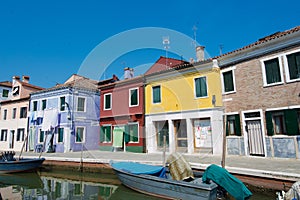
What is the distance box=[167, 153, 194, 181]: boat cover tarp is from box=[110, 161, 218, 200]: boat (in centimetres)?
Answer: 16

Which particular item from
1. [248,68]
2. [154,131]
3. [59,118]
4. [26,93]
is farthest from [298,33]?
[26,93]

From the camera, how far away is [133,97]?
672 inches

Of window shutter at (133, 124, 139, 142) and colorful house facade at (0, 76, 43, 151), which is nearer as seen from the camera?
window shutter at (133, 124, 139, 142)

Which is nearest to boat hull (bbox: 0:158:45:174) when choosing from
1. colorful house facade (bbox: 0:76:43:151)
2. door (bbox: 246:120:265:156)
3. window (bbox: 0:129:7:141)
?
colorful house facade (bbox: 0:76:43:151)

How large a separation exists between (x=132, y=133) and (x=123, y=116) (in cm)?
169

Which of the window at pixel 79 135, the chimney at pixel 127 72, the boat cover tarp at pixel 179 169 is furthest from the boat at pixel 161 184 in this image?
the chimney at pixel 127 72

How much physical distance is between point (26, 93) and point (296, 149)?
24971 mm

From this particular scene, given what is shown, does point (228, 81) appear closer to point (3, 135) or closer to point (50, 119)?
point (50, 119)

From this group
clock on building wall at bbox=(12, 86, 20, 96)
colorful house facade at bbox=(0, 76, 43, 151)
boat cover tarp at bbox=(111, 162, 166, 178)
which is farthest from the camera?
clock on building wall at bbox=(12, 86, 20, 96)

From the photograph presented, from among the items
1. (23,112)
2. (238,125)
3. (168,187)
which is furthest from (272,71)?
(23,112)

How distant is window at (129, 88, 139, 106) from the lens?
1683cm

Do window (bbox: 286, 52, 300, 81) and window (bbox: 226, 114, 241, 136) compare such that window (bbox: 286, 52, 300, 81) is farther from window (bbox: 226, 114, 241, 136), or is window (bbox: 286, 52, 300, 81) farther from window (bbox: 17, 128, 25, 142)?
window (bbox: 17, 128, 25, 142)

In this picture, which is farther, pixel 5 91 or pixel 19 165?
pixel 5 91

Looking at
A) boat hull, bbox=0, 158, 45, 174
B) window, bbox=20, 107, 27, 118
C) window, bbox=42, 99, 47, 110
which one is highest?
window, bbox=42, 99, 47, 110
